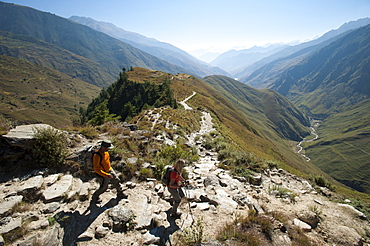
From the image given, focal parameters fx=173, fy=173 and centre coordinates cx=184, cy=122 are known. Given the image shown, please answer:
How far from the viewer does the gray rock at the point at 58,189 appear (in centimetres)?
607

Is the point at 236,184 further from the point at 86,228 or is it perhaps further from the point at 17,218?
the point at 17,218

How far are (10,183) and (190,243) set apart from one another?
6.86m

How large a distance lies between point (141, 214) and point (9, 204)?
4014 mm

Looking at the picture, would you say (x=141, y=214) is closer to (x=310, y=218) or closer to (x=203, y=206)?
(x=203, y=206)

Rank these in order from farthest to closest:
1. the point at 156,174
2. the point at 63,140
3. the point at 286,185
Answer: the point at 286,185 < the point at 156,174 < the point at 63,140

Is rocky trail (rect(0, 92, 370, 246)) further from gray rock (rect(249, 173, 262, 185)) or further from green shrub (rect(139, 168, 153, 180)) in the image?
gray rock (rect(249, 173, 262, 185))

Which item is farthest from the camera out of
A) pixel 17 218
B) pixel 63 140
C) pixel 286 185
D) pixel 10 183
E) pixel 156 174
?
pixel 286 185

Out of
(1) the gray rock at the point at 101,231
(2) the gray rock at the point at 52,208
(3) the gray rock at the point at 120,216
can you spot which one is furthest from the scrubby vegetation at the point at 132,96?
(1) the gray rock at the point at 101,231

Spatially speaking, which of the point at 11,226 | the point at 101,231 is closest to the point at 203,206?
the point at 101,231

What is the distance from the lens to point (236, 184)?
32.7 feet

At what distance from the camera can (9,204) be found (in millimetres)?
5293

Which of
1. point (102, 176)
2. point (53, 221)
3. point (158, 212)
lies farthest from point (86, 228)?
point (158, 212)

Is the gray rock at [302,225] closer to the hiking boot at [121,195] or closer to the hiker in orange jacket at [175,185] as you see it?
the hiker in orange jacket at [175,185]

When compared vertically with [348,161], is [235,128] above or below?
above
